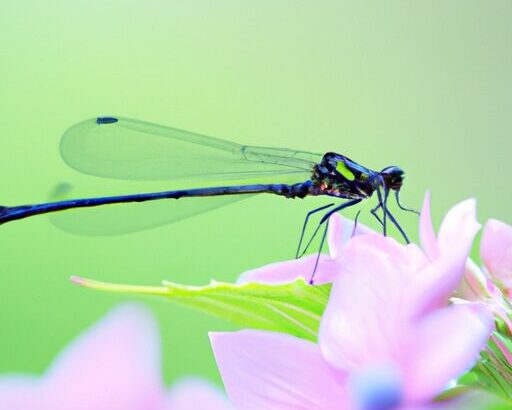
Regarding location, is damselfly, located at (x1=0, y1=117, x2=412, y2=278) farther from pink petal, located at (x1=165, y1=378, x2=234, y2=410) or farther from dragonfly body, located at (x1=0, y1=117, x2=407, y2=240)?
pink petal, located at (x1=165, y1=378, x2=234, y2=410)

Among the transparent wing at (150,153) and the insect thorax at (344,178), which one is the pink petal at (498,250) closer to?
the insect thorax at (344,178)

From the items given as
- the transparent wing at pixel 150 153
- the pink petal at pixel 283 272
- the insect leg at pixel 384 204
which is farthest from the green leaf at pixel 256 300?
the transparent wing at pixel 150 153

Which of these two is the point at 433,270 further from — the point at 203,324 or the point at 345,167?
the point at 203,324

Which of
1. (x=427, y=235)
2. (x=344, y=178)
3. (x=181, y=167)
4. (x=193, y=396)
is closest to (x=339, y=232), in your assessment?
(x=427, y=235)

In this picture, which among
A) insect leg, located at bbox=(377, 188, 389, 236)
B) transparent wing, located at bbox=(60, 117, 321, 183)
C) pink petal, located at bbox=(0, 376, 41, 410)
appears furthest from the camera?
transparent wing, located at bbox=(60, 117, 321, 183)

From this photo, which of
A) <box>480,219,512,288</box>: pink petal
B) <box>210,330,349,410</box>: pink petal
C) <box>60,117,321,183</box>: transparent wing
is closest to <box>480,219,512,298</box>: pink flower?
<box>480,219,512,288</box>: pink petal

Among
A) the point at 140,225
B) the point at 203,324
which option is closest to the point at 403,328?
the point at 140,225
